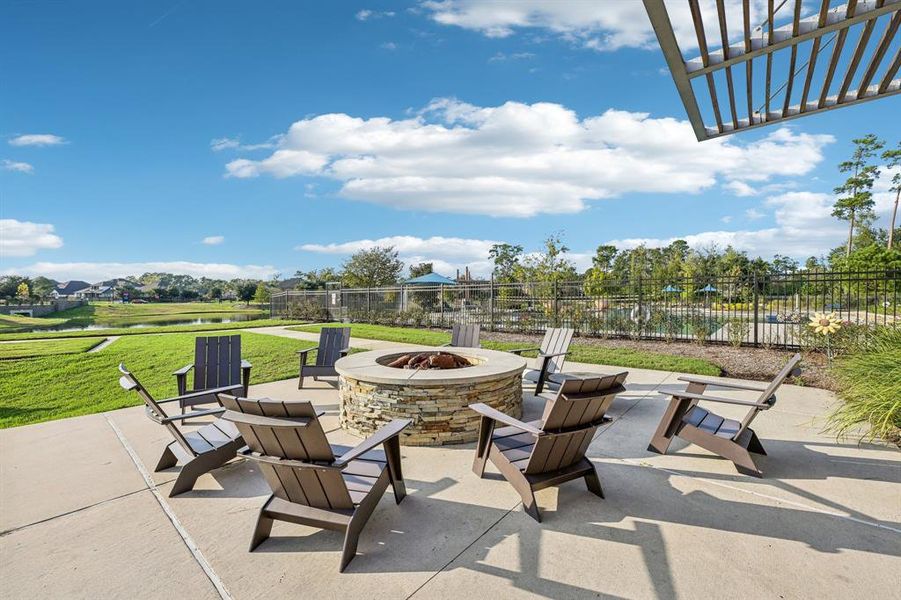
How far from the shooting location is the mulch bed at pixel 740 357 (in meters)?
6.99

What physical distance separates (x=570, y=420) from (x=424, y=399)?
5.29 feet

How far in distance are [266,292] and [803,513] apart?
6169 cm

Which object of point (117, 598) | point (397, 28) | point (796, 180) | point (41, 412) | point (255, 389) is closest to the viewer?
point (117, 598)

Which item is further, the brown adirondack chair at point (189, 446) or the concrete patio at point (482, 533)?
the brown adirondack chair at point (189, 446)

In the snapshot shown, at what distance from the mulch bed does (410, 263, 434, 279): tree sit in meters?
28.1

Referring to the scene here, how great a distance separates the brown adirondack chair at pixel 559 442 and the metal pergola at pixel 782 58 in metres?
2.86

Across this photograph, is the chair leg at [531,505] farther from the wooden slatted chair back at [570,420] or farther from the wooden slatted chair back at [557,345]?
the wooden slatted chair back at [557,345]

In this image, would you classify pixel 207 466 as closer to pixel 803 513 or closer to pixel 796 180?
pixel 803 513

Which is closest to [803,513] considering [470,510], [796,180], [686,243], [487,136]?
[470,510]

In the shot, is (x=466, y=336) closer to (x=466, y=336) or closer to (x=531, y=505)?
(x=466, y=336)

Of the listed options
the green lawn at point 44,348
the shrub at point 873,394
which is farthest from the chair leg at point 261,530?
the green lawn at point 44,348

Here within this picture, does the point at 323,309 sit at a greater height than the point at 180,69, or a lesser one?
lesser

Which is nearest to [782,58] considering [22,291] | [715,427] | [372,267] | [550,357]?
[715,427]

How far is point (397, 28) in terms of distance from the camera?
10.6 metres
